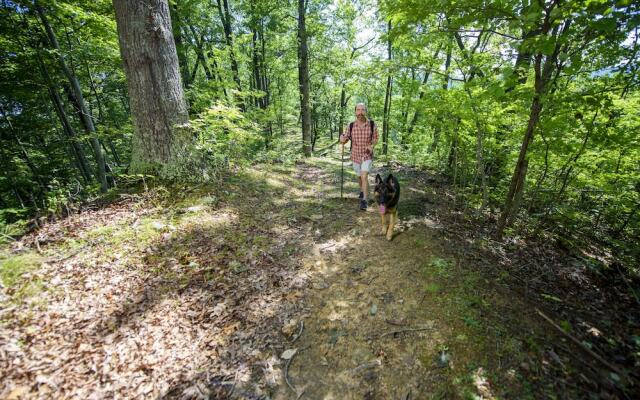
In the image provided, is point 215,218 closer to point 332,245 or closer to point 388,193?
point 332,245

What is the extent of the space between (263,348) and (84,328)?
6.74 ft

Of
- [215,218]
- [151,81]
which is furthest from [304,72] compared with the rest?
[215,218]

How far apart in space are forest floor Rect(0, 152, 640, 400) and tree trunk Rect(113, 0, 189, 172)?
1.06 m

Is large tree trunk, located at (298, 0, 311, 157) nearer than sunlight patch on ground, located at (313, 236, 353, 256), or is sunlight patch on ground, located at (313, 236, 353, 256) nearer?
sunlight patch on ground, located at (313, 236, 353, 256)

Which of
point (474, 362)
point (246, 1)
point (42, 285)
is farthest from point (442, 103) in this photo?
point (246, 1)

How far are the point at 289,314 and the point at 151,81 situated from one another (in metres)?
5.37

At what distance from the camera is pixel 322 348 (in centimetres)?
320

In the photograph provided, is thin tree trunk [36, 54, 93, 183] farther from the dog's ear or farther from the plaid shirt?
the dog's ear

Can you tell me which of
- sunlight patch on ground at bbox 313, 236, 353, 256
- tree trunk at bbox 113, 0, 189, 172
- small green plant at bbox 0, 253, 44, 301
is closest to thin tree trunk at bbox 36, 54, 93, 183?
tree trunk at bbox 113, 0, 189, 172

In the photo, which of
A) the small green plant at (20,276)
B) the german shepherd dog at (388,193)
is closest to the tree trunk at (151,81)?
the small green plant at (20,276)

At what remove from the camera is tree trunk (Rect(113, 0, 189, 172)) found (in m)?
5.21

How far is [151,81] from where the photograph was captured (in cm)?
545

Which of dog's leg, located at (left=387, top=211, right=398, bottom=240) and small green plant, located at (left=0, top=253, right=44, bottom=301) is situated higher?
small green plant, located at (left=0, top=253, right=44, bottom=301)

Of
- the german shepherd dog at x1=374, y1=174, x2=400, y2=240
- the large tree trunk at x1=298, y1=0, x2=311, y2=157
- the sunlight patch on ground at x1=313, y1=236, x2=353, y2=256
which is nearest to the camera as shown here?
the german shepherd dog at x1=374, y1=174, x2=400, y2=240
